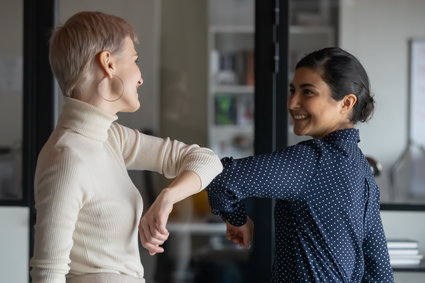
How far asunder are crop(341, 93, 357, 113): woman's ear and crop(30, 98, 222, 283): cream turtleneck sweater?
1.76ft

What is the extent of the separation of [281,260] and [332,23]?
1987 mm

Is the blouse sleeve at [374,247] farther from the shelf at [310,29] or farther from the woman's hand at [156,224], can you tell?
the shelf at [310,29]

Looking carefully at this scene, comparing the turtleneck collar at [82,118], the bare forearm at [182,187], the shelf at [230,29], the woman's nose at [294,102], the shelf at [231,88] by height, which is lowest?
the bare forearm at [182,187]

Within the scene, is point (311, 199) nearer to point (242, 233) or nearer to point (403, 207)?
point (242, 233)

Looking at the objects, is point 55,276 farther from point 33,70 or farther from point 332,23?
point 332,23

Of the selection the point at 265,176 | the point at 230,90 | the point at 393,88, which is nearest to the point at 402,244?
the point at 393,88

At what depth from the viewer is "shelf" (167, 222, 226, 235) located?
355 centimetres

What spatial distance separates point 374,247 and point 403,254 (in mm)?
1251

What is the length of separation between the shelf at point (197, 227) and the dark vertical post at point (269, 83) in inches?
13.1

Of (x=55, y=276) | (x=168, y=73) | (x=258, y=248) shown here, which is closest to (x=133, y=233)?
(x=55, y=276)

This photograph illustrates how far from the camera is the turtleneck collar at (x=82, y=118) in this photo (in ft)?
4.92

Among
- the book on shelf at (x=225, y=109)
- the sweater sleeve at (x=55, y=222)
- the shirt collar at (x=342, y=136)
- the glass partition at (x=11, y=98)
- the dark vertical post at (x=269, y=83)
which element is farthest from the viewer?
the book on shelf at (x=225, y=109)

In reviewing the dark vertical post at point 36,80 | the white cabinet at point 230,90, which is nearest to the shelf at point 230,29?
the white cabinet at point 230,90

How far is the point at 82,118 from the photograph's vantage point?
1502 mm
